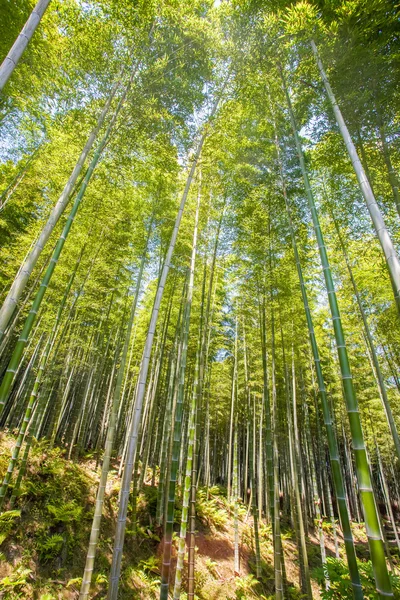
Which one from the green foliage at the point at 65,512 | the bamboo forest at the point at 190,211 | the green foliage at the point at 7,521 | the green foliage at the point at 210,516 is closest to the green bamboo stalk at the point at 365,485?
the bamboo forest at the point at 190,211

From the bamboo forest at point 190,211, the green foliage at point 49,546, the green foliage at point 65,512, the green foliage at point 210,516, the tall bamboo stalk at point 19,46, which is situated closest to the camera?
the tall bamboo stalk at point 19,46

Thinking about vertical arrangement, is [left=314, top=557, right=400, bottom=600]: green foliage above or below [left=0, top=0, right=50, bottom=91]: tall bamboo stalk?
below

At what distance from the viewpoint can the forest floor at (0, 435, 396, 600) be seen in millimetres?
3412

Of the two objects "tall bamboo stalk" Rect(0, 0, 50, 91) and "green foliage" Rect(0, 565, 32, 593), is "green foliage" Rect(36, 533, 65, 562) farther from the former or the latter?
"tall bamboo stalk" Rect(0, 0, 50, 91)

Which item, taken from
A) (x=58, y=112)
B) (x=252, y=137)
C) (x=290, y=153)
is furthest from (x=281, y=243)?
(x=58, y=112)

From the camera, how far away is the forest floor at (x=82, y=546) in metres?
3.41


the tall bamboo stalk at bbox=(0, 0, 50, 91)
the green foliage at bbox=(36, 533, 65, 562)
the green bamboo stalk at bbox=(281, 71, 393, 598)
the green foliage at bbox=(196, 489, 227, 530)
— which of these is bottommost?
the green foliage at bbox=(36, 533, 65, 562)

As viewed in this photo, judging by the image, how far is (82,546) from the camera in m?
4.12

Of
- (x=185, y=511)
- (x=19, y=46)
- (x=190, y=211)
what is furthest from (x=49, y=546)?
(x=190, y=211)

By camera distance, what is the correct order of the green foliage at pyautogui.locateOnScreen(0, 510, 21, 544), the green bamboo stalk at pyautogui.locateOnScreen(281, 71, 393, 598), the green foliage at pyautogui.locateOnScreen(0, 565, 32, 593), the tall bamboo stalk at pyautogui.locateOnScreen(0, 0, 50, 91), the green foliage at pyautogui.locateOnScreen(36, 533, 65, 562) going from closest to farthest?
1. the green bamboo stalk at pyautogui.locateOnScreen(281, 71, 393, 598)
2. the tall bamboo stalk at pyautogui.locateOnScreen(0, 0, 50, 91)
3. the green foliage at pyautogui.locateOnScreen(0, 565, 32, 593)
4. the green foliage at pyautogui.locateOnScreen(0, 510, 21, 544)
5. the green foliage at pyautogui.locateOnScreen(36, 533, 65, 562)

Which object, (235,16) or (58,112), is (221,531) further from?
(235,16)

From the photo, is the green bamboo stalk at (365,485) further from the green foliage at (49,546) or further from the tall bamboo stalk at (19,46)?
the green foliage at (49,546)

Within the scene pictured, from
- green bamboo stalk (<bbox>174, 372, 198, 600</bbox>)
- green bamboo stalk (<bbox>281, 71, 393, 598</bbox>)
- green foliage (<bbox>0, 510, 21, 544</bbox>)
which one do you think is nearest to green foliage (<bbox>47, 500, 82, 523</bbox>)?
green foliage (<bbox>0, 510, 21, 544</bbox>)

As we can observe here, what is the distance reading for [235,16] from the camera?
11.6 ft
